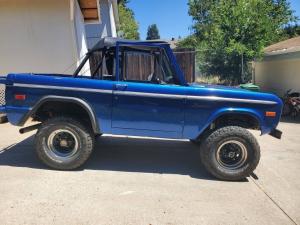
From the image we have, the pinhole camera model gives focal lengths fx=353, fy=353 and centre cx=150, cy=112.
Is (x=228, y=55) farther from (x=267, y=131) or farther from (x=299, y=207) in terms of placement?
(x=299, y=207)

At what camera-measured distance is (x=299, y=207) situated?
466cm

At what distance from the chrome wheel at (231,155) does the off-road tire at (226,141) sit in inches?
1.4

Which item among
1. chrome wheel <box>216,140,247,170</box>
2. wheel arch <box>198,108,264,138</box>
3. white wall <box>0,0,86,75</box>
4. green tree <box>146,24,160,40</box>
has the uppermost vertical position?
green tree <box>146,24,160,40</box>

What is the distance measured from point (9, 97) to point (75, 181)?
171cm

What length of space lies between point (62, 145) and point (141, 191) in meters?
1.64

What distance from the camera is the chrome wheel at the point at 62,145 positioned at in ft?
18.7

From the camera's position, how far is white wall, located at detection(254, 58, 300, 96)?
14.5 meters

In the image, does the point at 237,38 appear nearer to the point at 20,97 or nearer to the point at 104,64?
the point at 104,64

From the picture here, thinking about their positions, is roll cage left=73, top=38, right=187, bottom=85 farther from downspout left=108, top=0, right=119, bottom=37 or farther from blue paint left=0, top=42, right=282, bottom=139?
downspout left=108, top=0, right=119, bottom=37

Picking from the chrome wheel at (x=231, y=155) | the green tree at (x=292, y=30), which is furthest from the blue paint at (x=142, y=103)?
the green tree at (x=292, y=30)

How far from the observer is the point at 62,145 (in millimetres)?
5770

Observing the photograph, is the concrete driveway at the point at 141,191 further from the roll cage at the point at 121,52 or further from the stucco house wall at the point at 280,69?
the stucco house wall at the point at 280,69

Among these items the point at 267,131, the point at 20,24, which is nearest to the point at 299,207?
the point at 267,131

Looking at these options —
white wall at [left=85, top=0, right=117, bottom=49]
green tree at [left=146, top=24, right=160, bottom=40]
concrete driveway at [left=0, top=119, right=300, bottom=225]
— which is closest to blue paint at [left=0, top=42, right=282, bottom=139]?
concrete driveway at [left=0, top=119, right=300, bottom=225]
